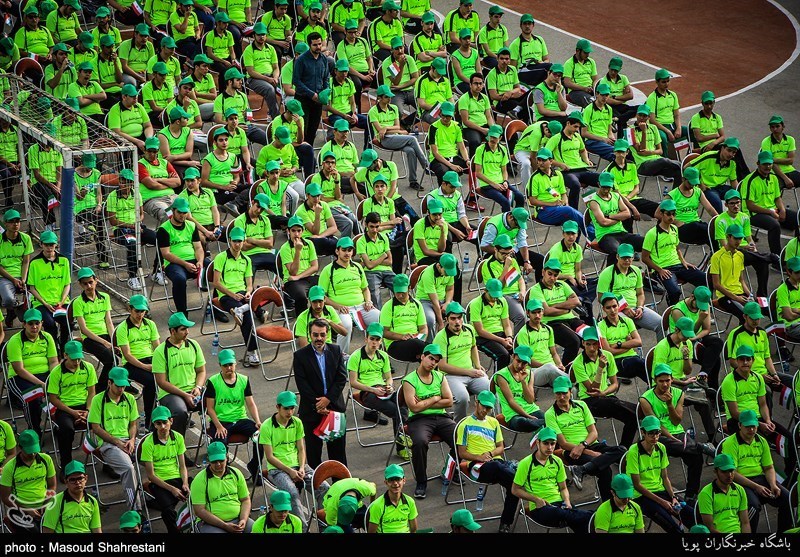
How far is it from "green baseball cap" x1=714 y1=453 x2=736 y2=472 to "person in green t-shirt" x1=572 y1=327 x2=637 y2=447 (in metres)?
1.65

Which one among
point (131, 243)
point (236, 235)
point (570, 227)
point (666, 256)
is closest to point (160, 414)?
point (236, 235)

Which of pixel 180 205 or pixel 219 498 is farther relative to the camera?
pixel 180 205

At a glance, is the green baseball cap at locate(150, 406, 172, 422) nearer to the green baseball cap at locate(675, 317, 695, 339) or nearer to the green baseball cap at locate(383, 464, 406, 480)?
the green baseball cap at locate(383, 464, 406, 480)

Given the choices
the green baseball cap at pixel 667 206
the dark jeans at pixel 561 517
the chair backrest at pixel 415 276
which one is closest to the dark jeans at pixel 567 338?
the chair backrest at pixel 415 276

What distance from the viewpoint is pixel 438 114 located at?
76.0ft

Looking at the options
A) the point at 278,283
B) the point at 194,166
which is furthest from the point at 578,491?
the point at 194,166

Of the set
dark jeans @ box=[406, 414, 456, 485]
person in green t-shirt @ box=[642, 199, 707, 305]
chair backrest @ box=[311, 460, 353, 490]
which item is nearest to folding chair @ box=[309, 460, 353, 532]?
chair backrest @ box=[311, 460, 353, 490]

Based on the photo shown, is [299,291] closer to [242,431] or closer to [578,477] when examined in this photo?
[242,431]

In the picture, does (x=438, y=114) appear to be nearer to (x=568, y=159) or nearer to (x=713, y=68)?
(x=568, y=159)

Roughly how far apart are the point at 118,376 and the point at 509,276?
5.76 meters

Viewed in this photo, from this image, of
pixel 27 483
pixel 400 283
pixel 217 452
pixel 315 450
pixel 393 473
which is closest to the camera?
pixel 393 473

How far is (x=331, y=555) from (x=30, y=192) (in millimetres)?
11833

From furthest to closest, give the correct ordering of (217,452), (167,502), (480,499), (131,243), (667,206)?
1. (667,206)
2. (131,243)
3. (480,499)
4. (167,502)
5. (217,452)

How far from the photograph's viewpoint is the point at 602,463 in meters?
16.2
